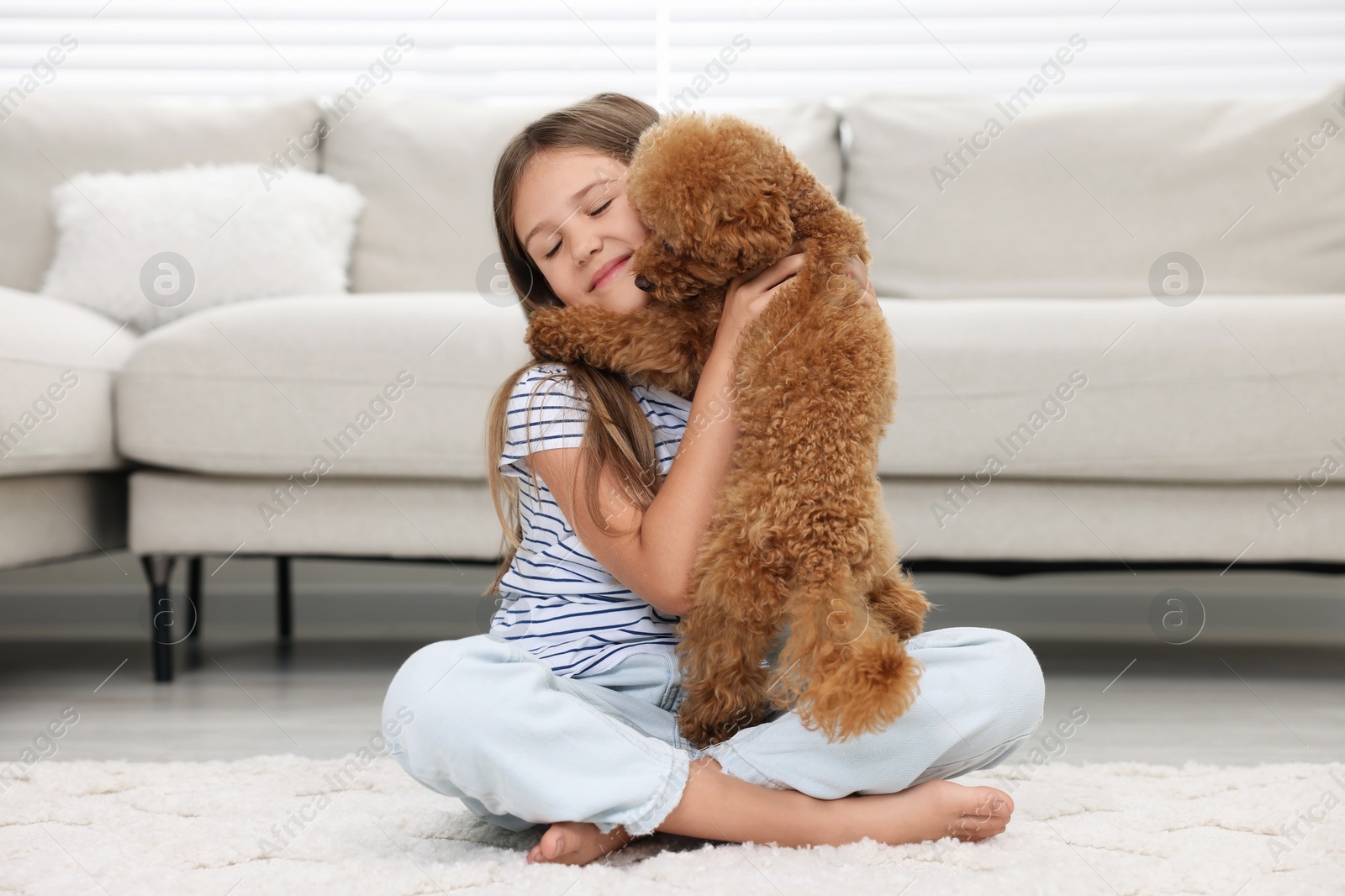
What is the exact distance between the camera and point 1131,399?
1522 millimetres

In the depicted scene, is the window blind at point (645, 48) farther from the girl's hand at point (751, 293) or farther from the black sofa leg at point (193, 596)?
the girl's hand at point (751, 293)

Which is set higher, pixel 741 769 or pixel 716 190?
pixel 716 190

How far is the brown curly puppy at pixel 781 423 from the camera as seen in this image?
79 cm

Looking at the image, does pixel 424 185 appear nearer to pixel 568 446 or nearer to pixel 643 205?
pixel 568 446

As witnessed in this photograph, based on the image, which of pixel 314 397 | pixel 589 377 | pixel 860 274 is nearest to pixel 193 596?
pixel 314 397

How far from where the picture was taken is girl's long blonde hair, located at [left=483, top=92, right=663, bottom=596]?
0.99 m

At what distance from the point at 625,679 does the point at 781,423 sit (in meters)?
0.33

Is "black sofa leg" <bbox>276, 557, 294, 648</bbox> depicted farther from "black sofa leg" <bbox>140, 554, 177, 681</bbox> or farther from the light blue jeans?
the light blue jeans

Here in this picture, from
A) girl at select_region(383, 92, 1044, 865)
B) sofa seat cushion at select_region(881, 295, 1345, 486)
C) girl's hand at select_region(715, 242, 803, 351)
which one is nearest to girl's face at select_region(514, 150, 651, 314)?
girl at select_region(383, 92, 1044, 865)

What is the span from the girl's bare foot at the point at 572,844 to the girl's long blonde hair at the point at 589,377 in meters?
0.25

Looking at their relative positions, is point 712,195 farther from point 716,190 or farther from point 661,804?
point 661,804

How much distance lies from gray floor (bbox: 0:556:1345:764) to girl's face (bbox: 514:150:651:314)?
0.65 metres

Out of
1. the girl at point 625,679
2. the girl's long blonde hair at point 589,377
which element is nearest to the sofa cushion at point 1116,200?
the girl's long blonde hair at point 589,377

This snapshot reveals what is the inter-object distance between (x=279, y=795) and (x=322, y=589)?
137 centimetres
